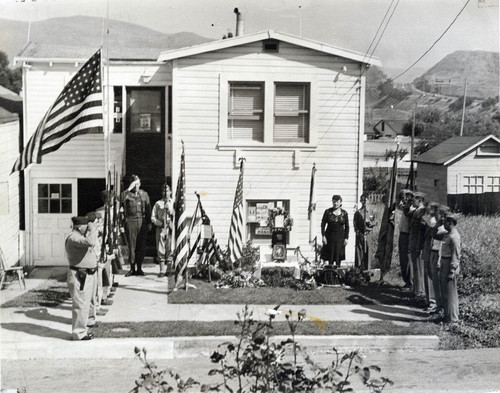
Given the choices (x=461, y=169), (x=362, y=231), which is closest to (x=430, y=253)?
(x=362, y=231)

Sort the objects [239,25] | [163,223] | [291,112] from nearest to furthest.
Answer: [239,25] → [291,112] → [163,223]

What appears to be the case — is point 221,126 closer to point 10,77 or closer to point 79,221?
point 79,221

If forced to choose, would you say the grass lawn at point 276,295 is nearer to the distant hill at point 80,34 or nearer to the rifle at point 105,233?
the rifle at point 105,233

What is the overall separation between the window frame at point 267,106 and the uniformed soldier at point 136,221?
0.93 meters

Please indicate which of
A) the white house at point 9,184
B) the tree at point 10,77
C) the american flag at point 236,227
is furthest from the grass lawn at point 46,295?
the tree at point 10,77

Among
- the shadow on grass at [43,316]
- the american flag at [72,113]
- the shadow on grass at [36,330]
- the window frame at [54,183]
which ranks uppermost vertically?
the american flag at [72,113]

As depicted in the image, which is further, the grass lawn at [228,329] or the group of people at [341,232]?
the group of people at [341,232]

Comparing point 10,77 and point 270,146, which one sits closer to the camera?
point 270,146

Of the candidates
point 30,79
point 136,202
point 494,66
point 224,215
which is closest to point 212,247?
point 224,215

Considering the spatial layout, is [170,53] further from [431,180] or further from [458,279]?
[458,279]

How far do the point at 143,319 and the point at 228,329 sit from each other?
0.81m

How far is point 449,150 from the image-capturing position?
662cm

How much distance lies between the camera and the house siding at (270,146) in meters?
6.55

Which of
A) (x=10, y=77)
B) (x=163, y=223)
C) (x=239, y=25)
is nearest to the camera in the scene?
(x=239, y=25)
